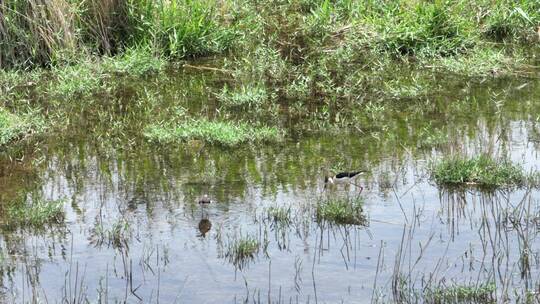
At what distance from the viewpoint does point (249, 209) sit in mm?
8570

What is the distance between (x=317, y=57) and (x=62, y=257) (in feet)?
20.7

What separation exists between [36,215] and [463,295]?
3380mm

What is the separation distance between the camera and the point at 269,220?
8.29 meters

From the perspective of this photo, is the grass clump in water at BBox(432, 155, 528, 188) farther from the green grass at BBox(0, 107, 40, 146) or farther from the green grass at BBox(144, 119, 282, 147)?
the green grass at BBox(0, 107, 40, 146)

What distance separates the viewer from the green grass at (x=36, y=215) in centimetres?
822

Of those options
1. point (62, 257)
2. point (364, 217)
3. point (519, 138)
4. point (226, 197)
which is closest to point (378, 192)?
point (364, 217)

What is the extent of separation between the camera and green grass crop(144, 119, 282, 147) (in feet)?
34.1

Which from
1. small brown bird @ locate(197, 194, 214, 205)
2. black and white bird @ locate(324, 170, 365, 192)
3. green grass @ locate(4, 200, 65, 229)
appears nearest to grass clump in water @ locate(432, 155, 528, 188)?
black and white bird @ locate(324, 170, 365, 192)

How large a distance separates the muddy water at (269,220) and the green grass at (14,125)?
0.20 meters

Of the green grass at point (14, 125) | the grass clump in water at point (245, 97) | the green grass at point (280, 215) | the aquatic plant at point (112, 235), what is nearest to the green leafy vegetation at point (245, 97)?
the grass clump in water at point (245, 97)

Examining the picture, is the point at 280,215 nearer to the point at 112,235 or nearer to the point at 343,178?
the point at 343,178

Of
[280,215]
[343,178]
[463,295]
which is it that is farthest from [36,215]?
[463,295]

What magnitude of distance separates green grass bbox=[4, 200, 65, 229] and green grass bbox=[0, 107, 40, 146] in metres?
2.07

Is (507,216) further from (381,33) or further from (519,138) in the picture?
(381,33)
